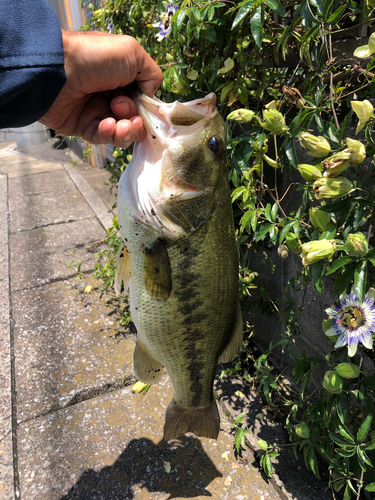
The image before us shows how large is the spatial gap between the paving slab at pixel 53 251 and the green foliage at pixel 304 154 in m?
2.02

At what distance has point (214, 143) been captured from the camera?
1.49 meters

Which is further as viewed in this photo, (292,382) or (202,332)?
(292,382)

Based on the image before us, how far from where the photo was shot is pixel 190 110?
4.71 ft

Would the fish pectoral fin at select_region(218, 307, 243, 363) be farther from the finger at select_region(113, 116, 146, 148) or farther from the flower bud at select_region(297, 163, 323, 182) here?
the finger at select_region(113, 116, 146, 148)

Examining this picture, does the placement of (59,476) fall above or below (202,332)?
below

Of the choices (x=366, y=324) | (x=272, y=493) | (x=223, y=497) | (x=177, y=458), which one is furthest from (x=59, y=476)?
(x=366, y=324)

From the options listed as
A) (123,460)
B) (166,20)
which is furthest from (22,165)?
(123,460)

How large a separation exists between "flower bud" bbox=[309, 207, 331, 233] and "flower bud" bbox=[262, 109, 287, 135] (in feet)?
1.35

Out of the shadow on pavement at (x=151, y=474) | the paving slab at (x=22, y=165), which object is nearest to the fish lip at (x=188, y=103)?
the shadow on pavement at (x=151, y=474)

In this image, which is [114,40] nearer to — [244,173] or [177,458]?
[244,173]

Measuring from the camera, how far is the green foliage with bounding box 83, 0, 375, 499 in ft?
4.54

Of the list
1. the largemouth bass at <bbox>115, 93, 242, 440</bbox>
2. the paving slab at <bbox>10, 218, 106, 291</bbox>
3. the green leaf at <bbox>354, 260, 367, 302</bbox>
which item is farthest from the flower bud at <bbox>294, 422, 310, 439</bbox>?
the paving slab at <bbox>10, 218, 106, 291</bbox>

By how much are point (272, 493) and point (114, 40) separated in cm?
249

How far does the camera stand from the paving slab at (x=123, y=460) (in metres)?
2.09
